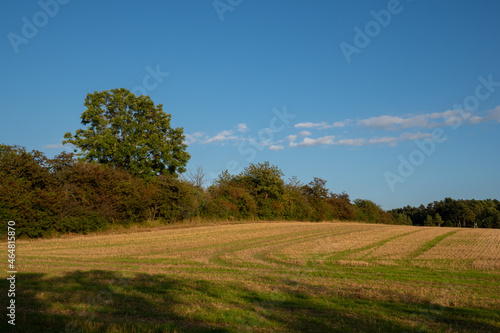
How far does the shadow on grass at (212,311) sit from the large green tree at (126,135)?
3233 cm

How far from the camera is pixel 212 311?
7.77 meters

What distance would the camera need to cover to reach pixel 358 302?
8648mm

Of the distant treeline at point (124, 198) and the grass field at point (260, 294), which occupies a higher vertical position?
the distant treeline at point (124, 198)

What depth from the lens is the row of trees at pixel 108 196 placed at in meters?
26.8

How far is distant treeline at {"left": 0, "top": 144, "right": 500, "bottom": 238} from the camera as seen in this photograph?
27.0 metres

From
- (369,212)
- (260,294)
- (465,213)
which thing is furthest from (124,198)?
(465,213)

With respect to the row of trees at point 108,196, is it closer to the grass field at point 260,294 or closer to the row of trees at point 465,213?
the grass field at point 260,294

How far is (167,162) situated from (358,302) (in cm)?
3899

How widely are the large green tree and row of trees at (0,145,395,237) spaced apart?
2.15m

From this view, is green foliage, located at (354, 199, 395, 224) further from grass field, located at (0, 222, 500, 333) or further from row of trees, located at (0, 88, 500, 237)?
grass field, located at (0, 222, 500, 333)

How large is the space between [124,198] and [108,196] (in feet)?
6.54

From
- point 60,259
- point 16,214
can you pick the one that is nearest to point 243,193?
point 16,214

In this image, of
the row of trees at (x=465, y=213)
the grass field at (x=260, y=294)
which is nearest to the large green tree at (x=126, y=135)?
the grass field at (x=260, y=294)

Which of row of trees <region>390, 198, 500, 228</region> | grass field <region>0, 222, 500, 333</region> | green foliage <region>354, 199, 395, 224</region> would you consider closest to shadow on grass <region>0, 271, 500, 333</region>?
grass field <region>0, 222, 500, 333</region>
